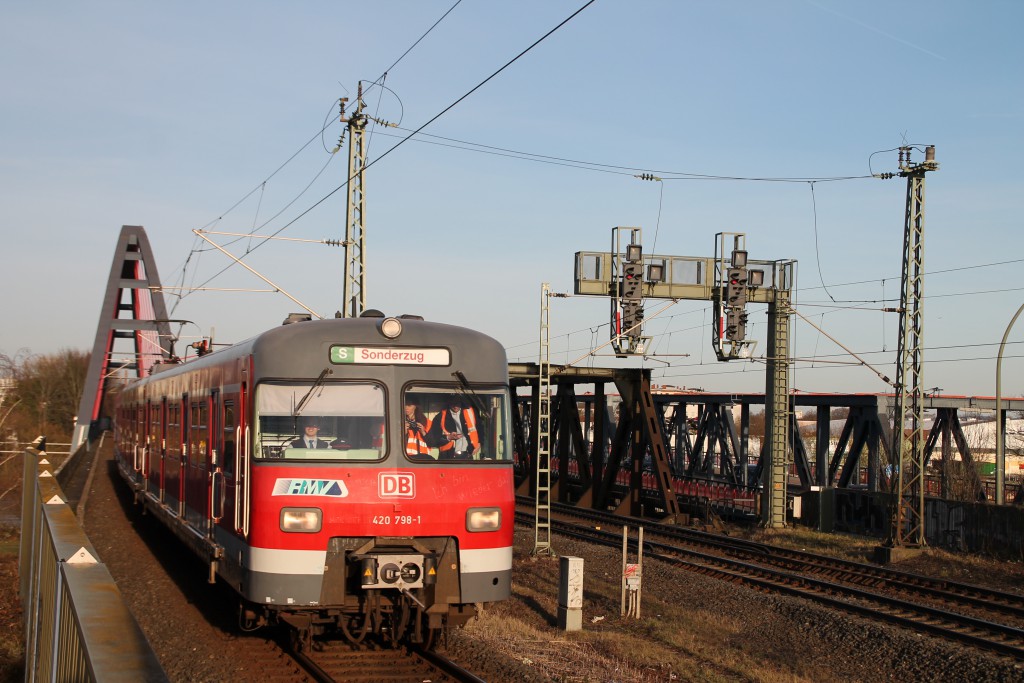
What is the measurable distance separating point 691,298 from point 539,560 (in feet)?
31.0

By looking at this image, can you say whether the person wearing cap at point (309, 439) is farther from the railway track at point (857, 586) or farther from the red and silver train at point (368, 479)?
the railway track at point (857, 586)

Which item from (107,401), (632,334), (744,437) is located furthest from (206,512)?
(107,401)

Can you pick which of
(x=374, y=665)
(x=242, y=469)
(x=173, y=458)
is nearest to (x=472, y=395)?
(x=242, y=469)

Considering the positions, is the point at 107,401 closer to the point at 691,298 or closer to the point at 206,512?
the point at 691,298

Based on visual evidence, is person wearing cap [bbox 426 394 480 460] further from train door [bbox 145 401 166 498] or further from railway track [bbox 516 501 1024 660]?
train door [bbox 145 401 166 498]

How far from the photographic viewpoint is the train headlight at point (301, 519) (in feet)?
29.4

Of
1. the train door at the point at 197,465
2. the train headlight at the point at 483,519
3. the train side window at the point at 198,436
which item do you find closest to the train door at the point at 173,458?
the train door at the point at 197,465

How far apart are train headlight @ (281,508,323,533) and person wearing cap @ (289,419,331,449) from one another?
585 mm

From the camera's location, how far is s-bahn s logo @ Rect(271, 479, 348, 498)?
29.6 ft

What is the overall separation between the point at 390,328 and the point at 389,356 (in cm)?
27

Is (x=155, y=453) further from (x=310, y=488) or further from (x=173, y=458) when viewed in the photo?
(x=310, y=488)

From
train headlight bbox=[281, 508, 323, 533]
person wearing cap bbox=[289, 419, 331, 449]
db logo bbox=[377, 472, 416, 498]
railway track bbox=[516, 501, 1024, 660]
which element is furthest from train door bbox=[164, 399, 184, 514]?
railway track bbox=[516, 501, 1024, 660]

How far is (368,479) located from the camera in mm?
9156

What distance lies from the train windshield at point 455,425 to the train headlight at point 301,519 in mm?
1033
